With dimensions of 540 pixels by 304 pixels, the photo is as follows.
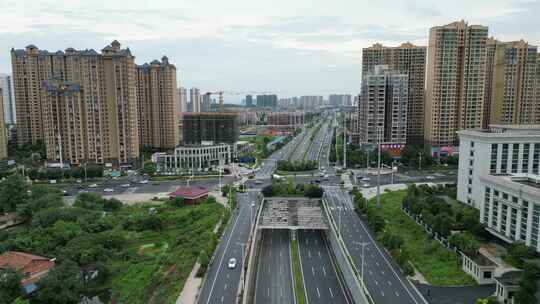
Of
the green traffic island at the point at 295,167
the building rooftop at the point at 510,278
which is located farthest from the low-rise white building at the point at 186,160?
the building rooftop at the point at 510,278

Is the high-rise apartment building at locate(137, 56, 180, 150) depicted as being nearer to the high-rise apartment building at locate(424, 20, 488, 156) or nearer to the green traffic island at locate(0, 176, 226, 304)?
the green traffic island at locate(0, 176, 226, 304)

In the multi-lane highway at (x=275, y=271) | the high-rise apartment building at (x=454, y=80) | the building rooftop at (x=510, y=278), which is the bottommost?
the multi-lane highway at (x=275, y=271)

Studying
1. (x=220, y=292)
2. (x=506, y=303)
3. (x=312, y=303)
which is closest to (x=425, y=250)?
(x=506, y=303)

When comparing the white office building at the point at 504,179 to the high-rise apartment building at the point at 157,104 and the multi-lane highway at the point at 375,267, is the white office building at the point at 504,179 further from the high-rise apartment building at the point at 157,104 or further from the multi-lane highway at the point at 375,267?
the high-rise apartment building at the point at 157,104

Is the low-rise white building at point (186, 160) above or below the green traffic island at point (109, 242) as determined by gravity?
above

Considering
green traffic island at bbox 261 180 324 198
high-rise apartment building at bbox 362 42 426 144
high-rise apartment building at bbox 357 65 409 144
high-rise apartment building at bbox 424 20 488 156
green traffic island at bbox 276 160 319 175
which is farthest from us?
high-rise apartment building at bbox 362 42 426 144

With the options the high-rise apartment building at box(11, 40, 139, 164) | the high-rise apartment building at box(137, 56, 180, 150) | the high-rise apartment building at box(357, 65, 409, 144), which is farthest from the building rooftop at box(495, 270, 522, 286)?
the high-rise apartment building at box(137, 56, 180, 150)
